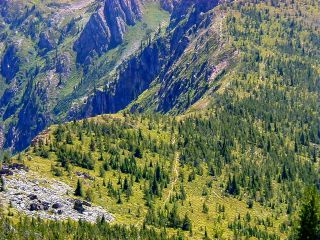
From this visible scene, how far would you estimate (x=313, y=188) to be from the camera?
108 metres

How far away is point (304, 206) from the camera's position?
107500 mm

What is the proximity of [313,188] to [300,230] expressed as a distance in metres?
7.58

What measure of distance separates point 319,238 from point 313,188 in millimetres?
8515

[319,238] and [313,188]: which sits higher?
[313,188]

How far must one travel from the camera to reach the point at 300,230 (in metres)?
107

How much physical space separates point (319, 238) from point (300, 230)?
11.1 feet

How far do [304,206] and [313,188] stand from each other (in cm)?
A: 359

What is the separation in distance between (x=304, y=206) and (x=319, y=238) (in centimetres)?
589

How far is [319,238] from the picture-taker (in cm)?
10669

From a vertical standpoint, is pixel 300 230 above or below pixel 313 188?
below

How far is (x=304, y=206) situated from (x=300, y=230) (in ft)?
13.6
